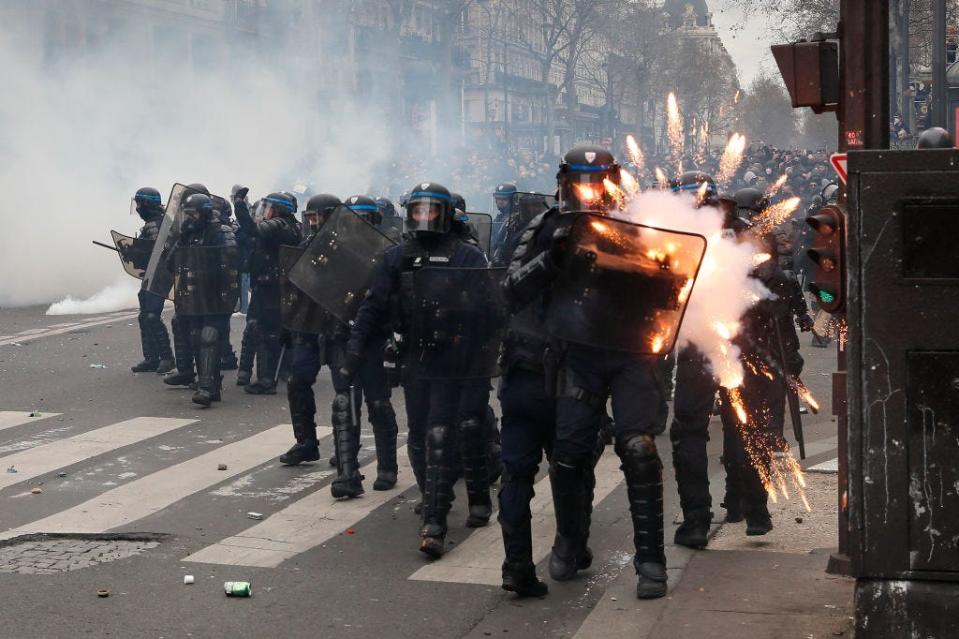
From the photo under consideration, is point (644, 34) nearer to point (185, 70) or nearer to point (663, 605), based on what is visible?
point (185, 70)

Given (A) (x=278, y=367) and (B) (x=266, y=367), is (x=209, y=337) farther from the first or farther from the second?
(B) (x=266, y=367)

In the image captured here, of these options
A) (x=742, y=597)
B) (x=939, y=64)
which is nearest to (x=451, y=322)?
(x=742, y=597)

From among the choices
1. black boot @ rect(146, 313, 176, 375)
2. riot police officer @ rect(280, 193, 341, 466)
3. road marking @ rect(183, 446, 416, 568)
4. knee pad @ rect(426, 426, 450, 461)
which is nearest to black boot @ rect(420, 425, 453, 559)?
knee pad @ rect(426, 426, 450, 461)

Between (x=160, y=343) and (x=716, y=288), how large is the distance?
8.25m

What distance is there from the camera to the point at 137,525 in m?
7.73

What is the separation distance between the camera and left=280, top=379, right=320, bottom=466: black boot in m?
9.41

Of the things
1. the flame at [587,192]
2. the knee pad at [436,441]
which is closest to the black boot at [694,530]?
the knee pad at [436,441]

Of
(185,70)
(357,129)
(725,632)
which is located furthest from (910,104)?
(725,632)

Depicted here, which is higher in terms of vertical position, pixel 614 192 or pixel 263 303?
pixel 614 192

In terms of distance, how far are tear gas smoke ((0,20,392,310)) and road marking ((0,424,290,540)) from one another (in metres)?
10.9

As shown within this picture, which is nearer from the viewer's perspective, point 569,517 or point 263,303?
point 569,517

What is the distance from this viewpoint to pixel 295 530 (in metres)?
7.60

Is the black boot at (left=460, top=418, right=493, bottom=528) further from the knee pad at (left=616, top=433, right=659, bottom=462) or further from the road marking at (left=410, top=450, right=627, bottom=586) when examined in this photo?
the knee pad at (left=616, top=433, right=659, bottom=462)

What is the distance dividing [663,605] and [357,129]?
4071cm
